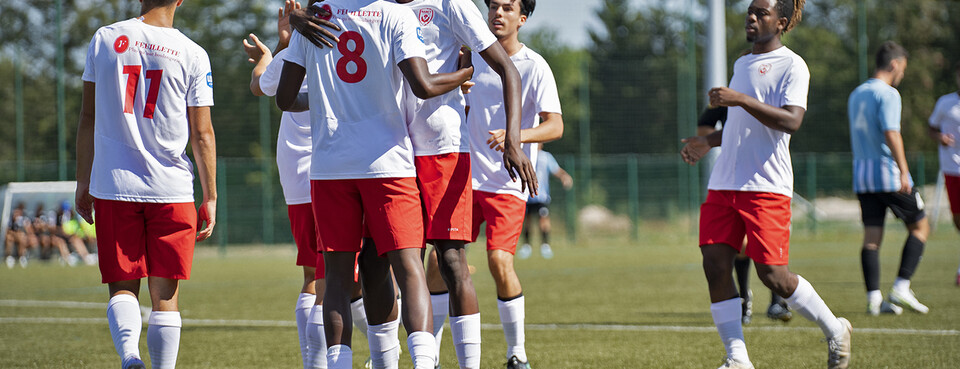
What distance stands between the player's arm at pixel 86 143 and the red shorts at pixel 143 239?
104 mm

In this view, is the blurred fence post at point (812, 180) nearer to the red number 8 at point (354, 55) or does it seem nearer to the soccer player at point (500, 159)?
the soccer player at point (500, 159)

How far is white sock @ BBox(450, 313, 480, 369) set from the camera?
449 centimetres

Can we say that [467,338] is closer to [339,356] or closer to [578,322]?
[339,356]

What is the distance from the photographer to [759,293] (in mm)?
10805

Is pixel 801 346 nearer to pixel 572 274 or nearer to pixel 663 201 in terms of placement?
pixel 572 274

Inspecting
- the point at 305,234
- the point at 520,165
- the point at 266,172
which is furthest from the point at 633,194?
the point at 520,165

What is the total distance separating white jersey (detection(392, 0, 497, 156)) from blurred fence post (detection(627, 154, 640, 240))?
2202cm

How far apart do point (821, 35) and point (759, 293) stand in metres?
32.5

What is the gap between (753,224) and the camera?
5176mm

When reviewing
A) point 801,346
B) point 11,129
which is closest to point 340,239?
point 801,346

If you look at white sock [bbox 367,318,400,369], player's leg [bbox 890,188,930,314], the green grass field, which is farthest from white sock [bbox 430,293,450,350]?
player's leg [bbox 890,188,930,314]

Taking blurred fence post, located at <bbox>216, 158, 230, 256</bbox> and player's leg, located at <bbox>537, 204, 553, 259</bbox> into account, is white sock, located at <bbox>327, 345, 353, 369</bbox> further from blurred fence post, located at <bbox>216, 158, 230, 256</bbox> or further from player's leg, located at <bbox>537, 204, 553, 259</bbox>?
blurred fence post, located at <bbox>216, 158, 230, 256</bbox>

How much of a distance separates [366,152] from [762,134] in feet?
7.76

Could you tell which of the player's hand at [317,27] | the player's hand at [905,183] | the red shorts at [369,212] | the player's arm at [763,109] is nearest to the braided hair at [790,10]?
the player's arm at [763,109]
